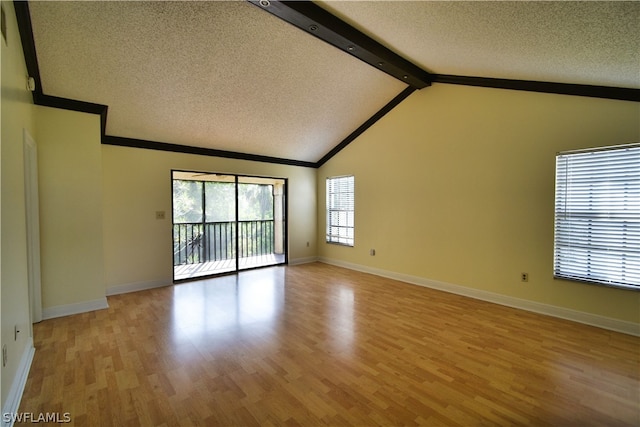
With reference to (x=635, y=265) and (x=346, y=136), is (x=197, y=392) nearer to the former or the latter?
(x=635, y=265)

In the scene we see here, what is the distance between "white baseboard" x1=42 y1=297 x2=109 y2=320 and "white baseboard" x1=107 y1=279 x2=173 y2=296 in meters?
0.61

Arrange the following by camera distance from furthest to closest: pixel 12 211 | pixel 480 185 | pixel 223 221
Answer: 1. pixel 223 221
2. pixel 480 185
3. pixel 12 211

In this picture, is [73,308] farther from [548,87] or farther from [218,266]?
[548,87]

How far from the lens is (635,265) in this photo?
2900mm

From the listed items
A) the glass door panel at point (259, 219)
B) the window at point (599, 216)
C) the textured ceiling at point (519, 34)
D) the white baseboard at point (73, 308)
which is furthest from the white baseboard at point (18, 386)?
the window at point (599, 216)

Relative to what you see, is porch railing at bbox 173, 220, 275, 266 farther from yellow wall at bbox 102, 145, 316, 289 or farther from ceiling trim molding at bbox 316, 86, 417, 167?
ceiling trim molding at bbox 316, 86, 417, 167

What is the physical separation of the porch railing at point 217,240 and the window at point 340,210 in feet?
4.89

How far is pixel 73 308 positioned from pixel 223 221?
107 inches

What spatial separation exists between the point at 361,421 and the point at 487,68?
389 cm

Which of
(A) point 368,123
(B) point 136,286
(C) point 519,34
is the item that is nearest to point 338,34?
(C) point 519,34

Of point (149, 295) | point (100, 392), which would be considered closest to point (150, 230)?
point (149, 295)

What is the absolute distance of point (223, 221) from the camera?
5738 mm

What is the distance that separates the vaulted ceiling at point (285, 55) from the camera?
232cm
